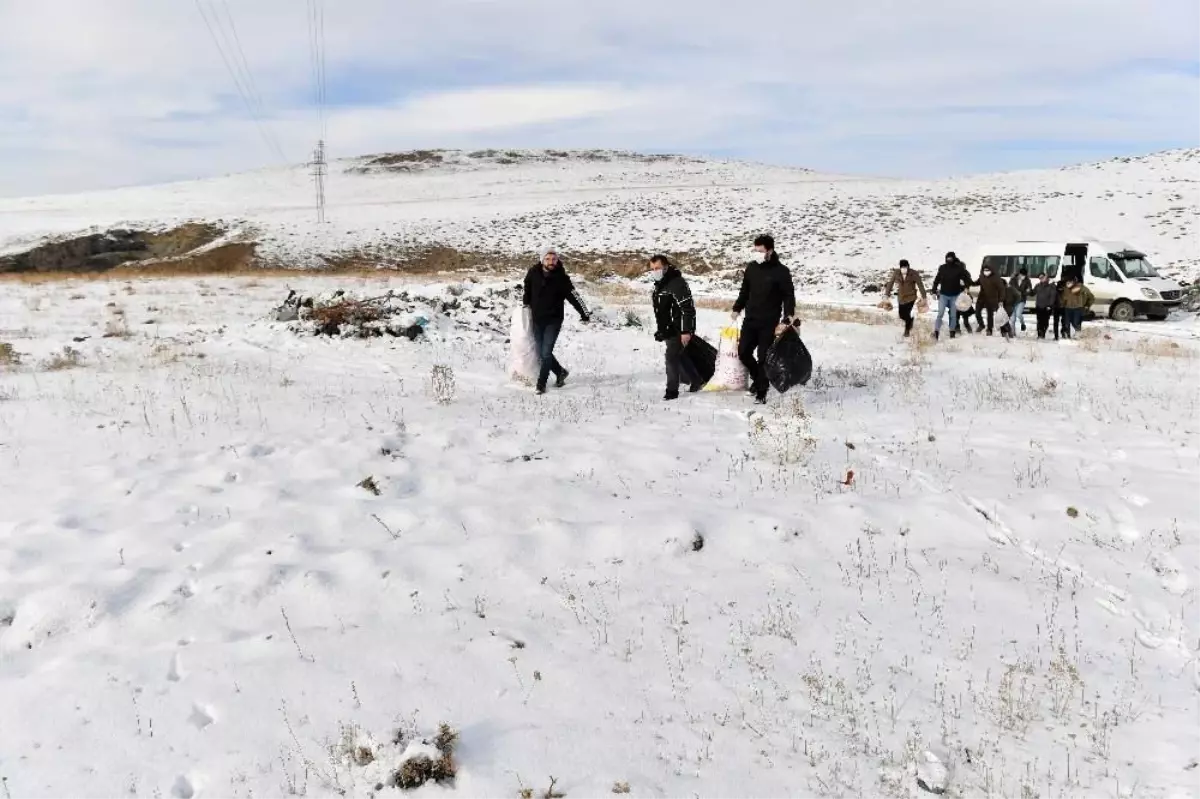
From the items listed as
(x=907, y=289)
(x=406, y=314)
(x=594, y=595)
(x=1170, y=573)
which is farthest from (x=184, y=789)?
(x=907, y=289)

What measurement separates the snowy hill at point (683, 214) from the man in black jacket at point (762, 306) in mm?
24242

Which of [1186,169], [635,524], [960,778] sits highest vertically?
[1186,169]

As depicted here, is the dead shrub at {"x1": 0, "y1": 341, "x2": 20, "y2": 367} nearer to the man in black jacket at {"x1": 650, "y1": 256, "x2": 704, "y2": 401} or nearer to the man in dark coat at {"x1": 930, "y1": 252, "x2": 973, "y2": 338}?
the man in black jacket at {"x1": 650, "y1": 256, "x2": 704, "y2": 401}

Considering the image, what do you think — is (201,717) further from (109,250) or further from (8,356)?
(109,250)

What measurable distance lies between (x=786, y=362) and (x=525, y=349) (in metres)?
3.46

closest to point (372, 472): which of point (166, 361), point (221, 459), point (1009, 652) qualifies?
point (221, 459)

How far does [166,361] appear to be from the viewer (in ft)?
37.6

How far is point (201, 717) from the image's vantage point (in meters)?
3.79

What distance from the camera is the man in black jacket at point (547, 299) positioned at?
9680 mm

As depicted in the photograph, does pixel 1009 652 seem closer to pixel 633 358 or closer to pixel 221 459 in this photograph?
pixel 221 459

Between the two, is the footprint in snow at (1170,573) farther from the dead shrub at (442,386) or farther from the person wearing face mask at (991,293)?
the person wearing face mask at (991,293)

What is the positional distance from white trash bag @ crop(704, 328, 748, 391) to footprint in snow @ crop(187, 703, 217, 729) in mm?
7266

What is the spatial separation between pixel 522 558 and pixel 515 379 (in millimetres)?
5646

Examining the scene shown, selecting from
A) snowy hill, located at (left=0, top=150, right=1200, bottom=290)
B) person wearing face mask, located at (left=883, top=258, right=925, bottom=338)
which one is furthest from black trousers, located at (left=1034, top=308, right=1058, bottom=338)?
snowy hill, located at (left=0, top=150, right=1200, bottom=290)
